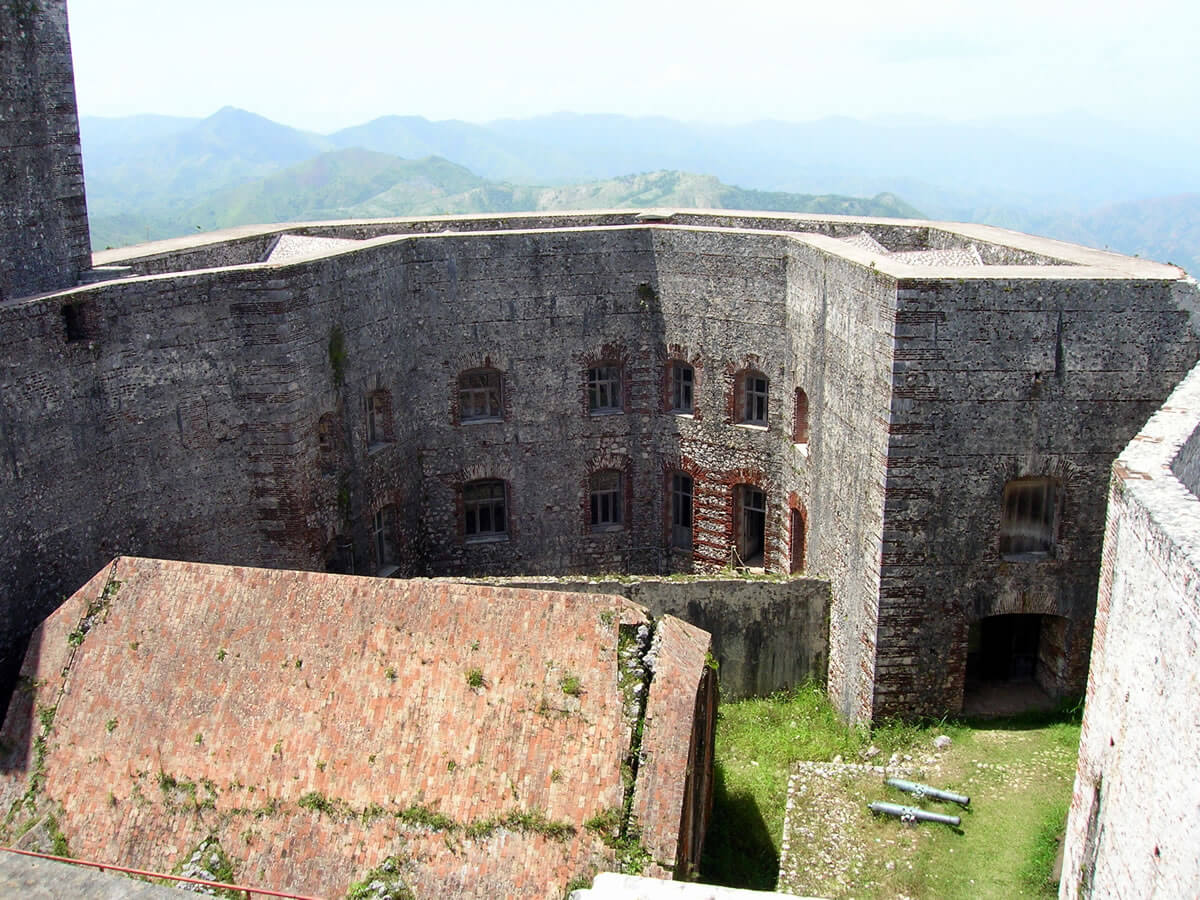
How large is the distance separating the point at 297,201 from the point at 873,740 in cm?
18146

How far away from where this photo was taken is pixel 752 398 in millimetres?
22797

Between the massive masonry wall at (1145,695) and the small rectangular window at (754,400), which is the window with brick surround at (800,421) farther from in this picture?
the massive masonry wall at (1145,695)

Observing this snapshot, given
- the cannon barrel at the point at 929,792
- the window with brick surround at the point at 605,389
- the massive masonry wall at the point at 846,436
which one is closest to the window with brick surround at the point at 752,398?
the massive masonry wall at the point at 846,436

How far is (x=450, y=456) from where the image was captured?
74.7ft

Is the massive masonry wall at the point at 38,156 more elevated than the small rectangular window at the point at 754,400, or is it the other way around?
the massive masonry wall at the point at 38,156

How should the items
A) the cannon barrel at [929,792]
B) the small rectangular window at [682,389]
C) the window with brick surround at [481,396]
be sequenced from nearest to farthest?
the cannon barrel at [929,792] → the window with brick surround at [481,396] → the small rectangular window at [682,389]

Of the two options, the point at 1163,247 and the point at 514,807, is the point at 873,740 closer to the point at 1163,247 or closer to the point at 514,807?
the point at 514,807

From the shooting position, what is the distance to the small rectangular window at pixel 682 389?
2352 cm

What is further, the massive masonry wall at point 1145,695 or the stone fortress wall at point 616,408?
the stone fortress wall at point 616,408

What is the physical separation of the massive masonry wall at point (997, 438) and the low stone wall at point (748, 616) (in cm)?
217

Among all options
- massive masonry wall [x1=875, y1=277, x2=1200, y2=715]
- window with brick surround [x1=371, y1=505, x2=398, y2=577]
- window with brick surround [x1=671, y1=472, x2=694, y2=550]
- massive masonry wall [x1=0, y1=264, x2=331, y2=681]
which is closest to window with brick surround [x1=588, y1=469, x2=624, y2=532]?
window with brick surround [x1=671, y1=472, x2=694, y2=550]

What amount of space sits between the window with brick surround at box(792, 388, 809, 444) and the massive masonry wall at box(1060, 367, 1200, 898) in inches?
330

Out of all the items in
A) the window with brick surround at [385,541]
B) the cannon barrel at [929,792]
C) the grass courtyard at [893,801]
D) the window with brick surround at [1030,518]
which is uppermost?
the window with brick surround at [1030,518]

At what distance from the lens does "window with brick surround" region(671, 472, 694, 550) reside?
24.2m
